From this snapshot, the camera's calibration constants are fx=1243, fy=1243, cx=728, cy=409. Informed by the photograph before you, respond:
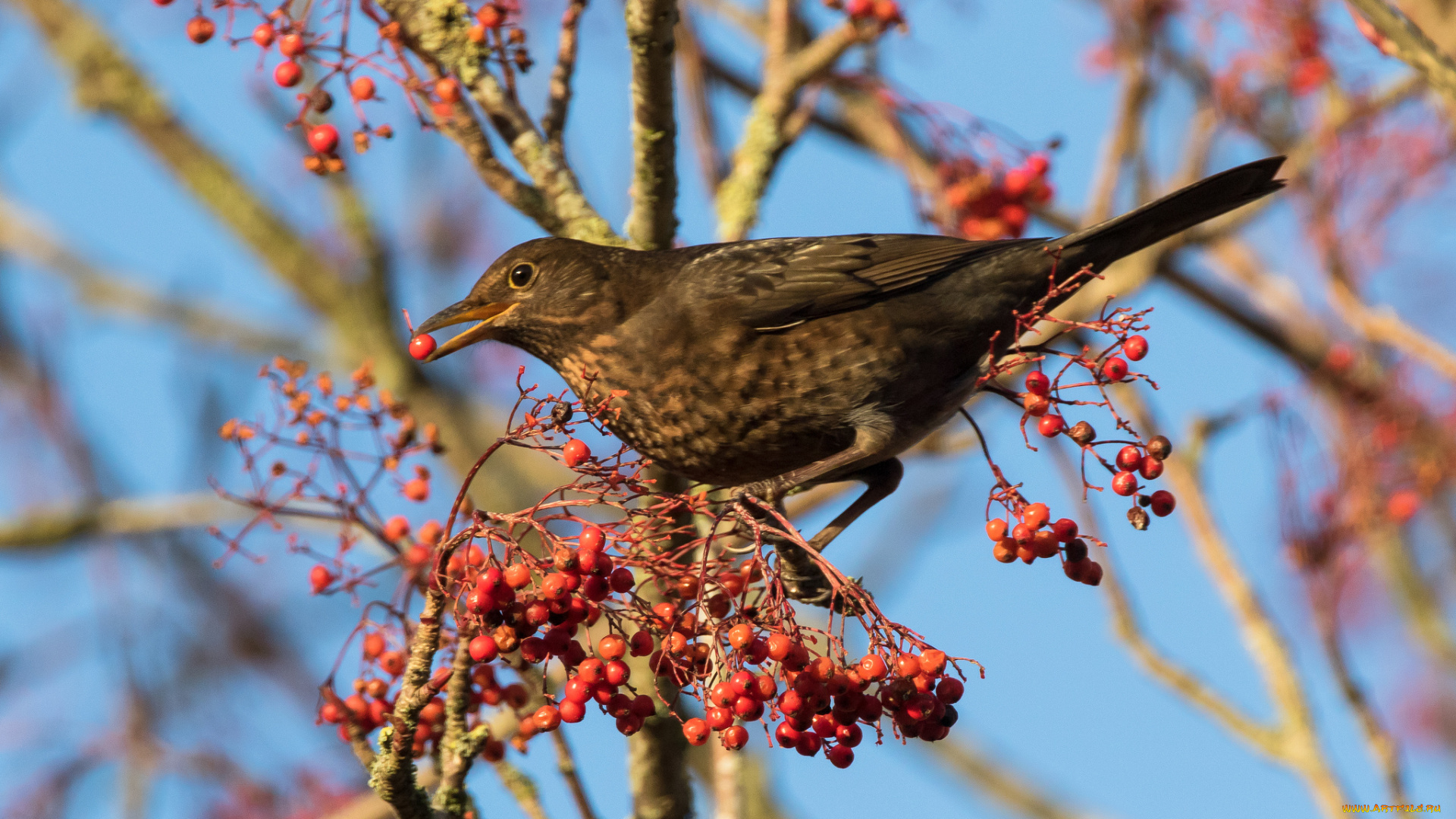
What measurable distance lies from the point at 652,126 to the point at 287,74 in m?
1.01

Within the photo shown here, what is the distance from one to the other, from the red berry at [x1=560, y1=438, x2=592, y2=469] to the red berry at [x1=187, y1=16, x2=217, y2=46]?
1.90 m

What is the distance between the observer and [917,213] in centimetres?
498

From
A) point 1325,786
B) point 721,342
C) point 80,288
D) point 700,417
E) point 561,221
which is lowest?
point 1325,786

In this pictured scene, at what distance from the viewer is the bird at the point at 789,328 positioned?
Answer: 345 centimetres

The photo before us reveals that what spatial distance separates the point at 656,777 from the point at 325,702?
1062 mm

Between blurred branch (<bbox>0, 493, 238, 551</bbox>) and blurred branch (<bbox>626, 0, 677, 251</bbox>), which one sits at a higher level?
blurred branch (<bbox>0, 493, 238, 551</bbox>)

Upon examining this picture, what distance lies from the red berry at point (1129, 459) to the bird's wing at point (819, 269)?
116 centimetres

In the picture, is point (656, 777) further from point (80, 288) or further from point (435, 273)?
point (80, 288)

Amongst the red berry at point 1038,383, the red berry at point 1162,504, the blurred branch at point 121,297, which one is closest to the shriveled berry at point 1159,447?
the red berry at point 1162,504

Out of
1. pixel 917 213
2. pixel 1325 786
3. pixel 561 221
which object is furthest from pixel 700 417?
pixel 1325 786

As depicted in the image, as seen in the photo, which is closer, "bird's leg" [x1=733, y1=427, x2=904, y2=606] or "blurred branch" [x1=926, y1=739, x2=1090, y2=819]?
"bird's leg" [x1=733, y1=427, x2=904, y2=606]

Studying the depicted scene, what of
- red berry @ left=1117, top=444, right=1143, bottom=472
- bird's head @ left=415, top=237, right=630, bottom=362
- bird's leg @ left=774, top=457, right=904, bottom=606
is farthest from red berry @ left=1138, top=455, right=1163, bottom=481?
bird's head @ left=415, top=237, right=630, bottom=362

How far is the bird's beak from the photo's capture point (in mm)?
3490

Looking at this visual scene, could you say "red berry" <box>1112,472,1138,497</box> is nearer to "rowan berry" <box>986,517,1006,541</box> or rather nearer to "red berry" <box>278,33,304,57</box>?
"rowan berry" <box>986,517,1006,541</box>
